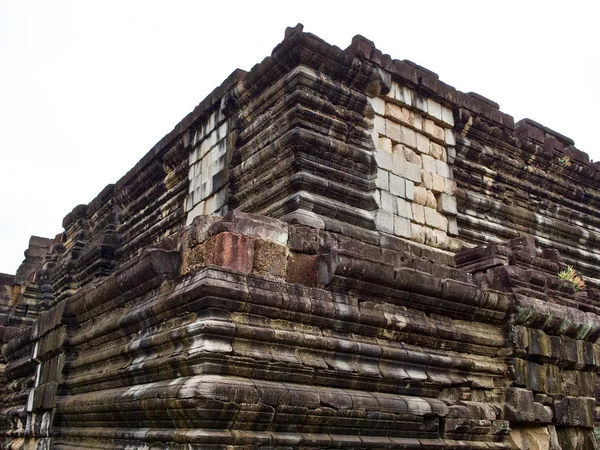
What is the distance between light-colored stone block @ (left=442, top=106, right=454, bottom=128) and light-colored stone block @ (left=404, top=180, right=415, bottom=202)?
1661 mm

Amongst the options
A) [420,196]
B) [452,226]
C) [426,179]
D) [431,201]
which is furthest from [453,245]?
[426,179]

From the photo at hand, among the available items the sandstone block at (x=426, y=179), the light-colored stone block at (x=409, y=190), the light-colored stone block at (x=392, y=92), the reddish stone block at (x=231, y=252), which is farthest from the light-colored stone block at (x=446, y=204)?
the reddish stone block at (x=231, y=252)

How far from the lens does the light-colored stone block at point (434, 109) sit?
10875mm

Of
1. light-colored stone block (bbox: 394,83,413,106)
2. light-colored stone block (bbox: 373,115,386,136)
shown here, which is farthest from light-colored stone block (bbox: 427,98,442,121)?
light-colored stone block (bbox: 373,115,386,136)

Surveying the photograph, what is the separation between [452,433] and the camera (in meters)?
6.32

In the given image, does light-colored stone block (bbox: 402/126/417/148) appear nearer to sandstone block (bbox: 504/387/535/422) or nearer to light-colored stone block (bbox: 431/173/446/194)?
light-colored stone block (bbox: 431/173/446/194)

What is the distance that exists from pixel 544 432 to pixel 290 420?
3.30m

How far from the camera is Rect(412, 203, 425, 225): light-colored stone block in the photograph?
9.85 metres

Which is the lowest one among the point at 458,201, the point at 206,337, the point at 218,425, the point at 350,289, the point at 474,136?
the point at 218,425

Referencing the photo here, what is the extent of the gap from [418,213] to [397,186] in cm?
54

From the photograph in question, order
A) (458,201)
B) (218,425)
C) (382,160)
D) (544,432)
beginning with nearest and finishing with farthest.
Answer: (218,425) < (544,432) < (382,160) < (458,201)

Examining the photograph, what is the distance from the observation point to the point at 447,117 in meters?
11.1

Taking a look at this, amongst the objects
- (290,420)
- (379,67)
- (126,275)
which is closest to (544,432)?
(290,420)

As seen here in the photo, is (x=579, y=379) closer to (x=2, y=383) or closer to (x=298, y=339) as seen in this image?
(x=298, y=339)
